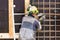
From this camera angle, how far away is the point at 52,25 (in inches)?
189

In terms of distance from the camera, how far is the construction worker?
4.13 meters

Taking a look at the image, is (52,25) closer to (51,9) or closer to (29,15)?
(51,9)

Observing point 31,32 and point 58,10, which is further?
point 58,10

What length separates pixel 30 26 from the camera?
4180 millimetres

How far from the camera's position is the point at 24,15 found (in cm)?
474

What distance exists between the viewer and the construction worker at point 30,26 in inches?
163

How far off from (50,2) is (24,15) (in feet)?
2.13

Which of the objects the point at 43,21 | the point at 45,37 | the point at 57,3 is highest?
the point at 57,3

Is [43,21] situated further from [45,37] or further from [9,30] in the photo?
[9,30]

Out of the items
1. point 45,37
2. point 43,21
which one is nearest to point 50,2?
point 43,21

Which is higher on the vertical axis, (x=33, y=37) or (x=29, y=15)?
(x=29, y=15)

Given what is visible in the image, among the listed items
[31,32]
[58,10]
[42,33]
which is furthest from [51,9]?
[31,32]

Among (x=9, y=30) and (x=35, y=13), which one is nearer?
(x=35, y=13)

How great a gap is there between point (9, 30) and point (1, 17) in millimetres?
346
